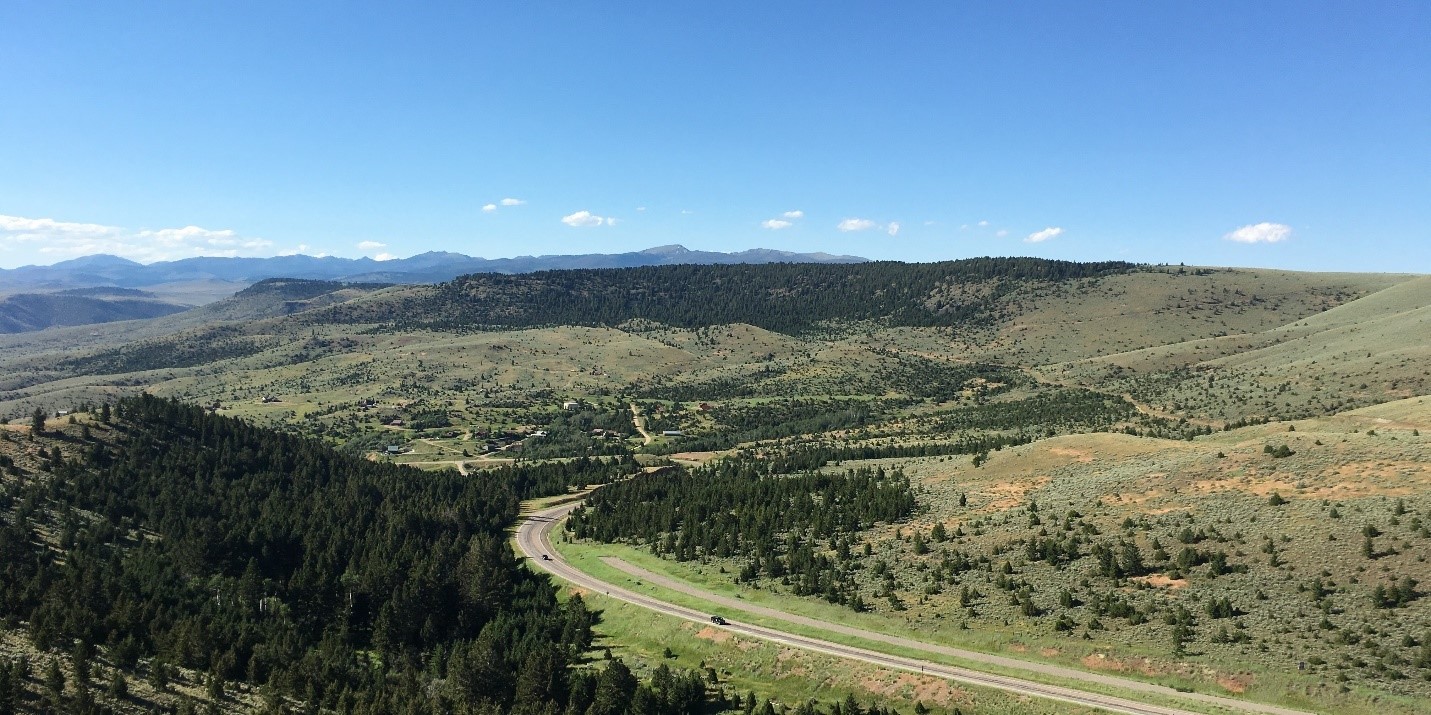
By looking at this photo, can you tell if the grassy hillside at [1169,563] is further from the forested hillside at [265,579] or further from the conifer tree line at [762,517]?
the forested hillside at [265,579]

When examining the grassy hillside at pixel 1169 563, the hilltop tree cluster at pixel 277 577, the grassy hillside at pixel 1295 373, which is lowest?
the hilltop tree cluster at pixel 277 577

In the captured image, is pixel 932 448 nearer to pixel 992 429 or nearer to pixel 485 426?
pixel 992 429

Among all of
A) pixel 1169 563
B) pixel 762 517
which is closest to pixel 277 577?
pixel 762 517

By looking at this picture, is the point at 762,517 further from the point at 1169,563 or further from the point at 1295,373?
the point at 1295,373

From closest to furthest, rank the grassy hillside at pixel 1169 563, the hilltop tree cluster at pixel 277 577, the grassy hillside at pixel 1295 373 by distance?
the grassy hillside at pixel 1169 563 < the hilltop tree cluster at pixel 277 577 < the grassy hillside at pixel 1295 373

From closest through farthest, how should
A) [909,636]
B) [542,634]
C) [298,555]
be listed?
[909,636] → [542,634] → [298,555]

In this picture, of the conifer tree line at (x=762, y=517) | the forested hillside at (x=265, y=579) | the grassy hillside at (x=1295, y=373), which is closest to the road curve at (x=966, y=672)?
the forested hillside at (x=265, y=579)

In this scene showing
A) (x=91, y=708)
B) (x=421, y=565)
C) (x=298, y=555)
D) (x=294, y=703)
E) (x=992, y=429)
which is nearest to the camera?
(x=91, y=708)

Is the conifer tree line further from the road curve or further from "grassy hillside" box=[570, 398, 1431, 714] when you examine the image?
the road curve

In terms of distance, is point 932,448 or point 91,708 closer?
point 91,708

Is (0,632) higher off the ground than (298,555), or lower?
higher

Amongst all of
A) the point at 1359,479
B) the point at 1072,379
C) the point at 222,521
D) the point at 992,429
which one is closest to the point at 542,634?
the point at 222,521
